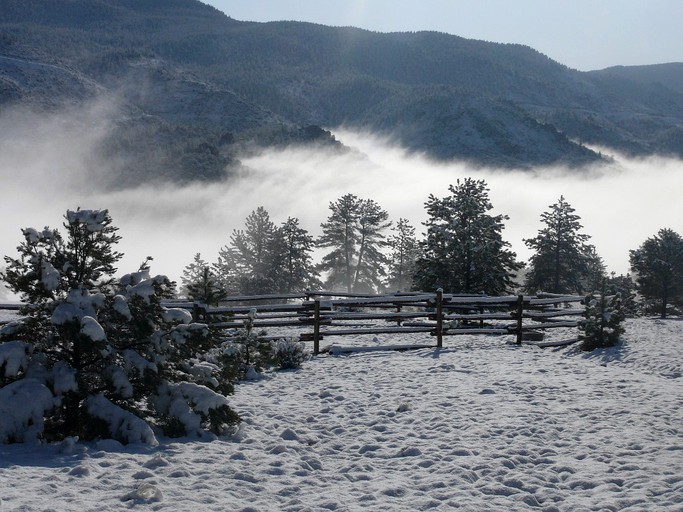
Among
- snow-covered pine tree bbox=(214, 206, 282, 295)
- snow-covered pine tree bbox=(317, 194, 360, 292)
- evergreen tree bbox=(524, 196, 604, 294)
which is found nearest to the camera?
evergreen tree bbox=(524, 196, 604, 294)

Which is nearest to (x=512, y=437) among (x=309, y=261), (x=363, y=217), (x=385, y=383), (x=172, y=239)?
(x=385, y=383)

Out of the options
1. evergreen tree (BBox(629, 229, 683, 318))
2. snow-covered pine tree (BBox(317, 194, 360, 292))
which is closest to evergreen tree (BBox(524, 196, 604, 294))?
evergreen tree (BBox(629, 229, 683, 318))

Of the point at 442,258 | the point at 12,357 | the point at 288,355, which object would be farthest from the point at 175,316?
the point at 442,258

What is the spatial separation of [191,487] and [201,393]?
205 cm

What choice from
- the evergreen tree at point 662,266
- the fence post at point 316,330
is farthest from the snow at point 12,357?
the evergreen tree at point 662,266

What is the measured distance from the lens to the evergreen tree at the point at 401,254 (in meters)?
64.2

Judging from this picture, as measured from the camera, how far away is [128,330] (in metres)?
7.92

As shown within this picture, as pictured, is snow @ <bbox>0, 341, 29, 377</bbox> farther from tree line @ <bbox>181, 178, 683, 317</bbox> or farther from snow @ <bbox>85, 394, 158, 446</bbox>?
tree line @ <bbox>181, 178, 683, 317</bbox>

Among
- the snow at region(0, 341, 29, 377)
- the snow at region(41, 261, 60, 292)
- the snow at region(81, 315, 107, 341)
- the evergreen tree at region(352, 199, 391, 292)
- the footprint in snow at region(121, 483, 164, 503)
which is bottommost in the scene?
the footprint in snow at region(121, 483, 164, 503)

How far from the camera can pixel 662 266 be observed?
116 ft

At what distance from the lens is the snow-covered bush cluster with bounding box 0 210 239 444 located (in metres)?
7.00

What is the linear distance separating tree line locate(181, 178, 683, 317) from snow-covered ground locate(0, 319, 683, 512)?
257cm

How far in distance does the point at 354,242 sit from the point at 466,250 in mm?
29776

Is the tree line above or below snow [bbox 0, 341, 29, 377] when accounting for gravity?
above
